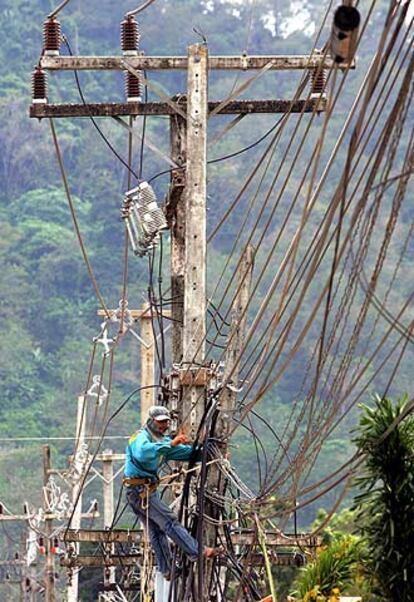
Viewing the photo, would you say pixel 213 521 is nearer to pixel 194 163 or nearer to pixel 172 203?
pixel 194 163

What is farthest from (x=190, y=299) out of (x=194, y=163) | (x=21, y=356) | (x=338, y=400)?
(x=21, y=356)

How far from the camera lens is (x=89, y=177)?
336 feet

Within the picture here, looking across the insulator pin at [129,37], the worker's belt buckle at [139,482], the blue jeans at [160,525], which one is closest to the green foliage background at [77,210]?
the insulator pin at [129,37]

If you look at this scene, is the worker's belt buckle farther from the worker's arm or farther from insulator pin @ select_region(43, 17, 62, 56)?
insulator pin @ select_region(43, 17, 62, 56)

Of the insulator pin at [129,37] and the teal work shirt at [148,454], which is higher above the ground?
the insulator pin at [129,37]

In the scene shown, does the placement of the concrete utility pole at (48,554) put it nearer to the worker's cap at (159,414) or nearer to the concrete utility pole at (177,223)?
the concrete utility pole at (177,223)

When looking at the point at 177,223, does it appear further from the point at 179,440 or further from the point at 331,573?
the point at 179,440

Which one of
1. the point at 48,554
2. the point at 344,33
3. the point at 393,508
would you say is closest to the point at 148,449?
the point at 393,508

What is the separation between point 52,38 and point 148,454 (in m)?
5.69

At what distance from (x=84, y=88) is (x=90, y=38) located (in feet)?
28.7

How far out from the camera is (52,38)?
21828 millimetres

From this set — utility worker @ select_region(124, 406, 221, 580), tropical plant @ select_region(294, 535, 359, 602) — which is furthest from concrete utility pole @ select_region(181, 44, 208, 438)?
tropical plant @ select_region(294, 535, 359, 602)

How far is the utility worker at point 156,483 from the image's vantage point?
687 inches

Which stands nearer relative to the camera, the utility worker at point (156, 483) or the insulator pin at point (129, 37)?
the utility worker at point (156, 483)
